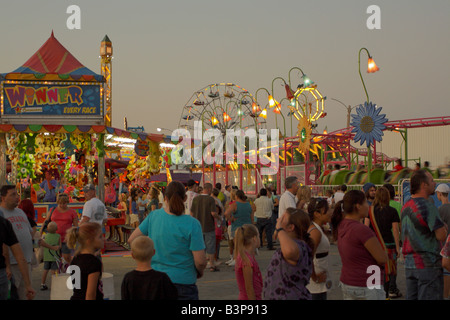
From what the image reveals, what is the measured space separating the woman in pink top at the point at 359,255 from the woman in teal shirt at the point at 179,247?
4.00 feet

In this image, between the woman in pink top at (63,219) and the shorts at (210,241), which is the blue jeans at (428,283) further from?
the woman in pink top at (63,219)

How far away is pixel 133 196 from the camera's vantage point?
732 inches

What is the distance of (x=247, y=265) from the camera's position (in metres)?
5.17

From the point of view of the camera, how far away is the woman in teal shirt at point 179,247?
15.7ft

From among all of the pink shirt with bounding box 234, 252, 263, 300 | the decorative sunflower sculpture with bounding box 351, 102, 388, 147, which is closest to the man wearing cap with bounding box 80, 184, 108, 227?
the pink shirt with bounding box 234, 252, 263, 300

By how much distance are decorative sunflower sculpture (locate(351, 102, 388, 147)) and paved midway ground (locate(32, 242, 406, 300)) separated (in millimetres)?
5628

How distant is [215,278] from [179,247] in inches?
221

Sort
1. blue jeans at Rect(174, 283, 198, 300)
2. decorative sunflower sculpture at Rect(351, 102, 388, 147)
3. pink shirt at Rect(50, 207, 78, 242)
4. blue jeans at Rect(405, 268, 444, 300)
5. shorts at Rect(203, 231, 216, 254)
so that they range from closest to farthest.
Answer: blue jeans at Rect(174, 283, 198, 300) < blue jeans at Rect(405, 268, 444, 300) < pink shirt at Rect(50, 207, 78, 242) < shorts at Rect(203, 231, 216, 254) < decorative sunflower sculpture at Rect(351, 102, 388, 147)

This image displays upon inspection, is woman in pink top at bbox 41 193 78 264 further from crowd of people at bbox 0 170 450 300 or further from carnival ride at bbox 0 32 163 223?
carnival ride at bbox 0 32 163 223

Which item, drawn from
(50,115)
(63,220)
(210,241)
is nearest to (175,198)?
(63,220)

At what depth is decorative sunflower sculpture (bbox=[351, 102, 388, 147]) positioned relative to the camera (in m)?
18.4

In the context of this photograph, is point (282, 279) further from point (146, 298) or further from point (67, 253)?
point (67, 253)

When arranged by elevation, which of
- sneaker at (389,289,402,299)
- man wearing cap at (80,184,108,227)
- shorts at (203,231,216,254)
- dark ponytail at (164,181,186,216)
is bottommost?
sneaker at (389,289,402,299)

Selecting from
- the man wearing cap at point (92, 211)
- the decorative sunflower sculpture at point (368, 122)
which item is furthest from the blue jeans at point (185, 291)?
the decorative sunflower sculpture at point (368, 122)
